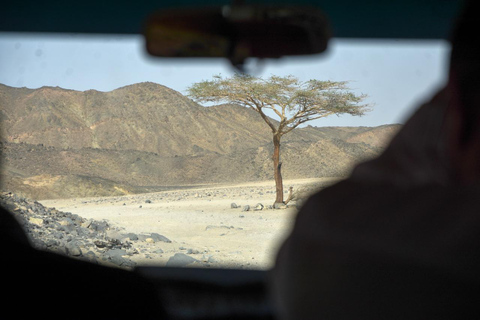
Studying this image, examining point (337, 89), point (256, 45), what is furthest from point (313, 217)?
point (337, 89)

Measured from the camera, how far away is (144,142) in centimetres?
5128

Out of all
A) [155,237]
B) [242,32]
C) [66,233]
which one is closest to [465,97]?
[242,32]

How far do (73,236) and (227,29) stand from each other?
21.3 ft

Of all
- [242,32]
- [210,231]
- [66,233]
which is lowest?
[210,231]

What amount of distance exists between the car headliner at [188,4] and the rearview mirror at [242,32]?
118 centimetres

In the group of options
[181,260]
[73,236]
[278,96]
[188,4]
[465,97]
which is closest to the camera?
[465,97]

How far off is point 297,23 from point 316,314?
3.03 feet

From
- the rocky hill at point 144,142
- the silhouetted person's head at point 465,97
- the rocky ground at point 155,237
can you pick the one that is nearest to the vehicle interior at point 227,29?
the silhouetted person's head at point 465,97

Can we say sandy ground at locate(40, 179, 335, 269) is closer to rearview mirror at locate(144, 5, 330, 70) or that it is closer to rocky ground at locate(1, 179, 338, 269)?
rocky ground at locate(1, 179, 338, 269)

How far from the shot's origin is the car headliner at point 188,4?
2.56m

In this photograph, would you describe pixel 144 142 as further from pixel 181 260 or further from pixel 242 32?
pixel 242 32

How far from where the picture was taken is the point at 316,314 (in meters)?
0.53

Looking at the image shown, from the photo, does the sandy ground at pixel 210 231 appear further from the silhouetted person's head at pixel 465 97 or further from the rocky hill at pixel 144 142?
the rocky hill at pixel 144 142

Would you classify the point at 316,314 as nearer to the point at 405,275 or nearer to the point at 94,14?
the point at 405,275
